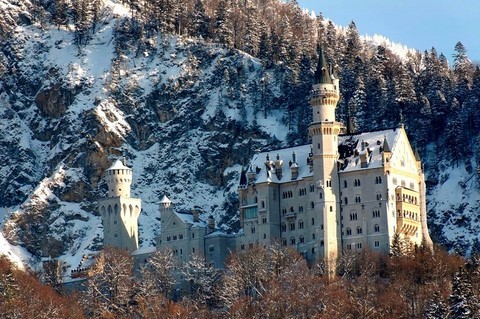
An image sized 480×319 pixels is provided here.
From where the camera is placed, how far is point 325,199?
16500cm

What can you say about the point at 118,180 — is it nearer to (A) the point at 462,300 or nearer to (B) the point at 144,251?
(B) the point at 144,251

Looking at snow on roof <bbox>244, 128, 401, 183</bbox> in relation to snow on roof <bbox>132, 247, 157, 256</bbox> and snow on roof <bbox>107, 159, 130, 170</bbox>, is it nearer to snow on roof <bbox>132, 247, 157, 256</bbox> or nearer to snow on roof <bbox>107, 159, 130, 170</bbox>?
snow on roof <bbox>132, 247, 157, 256</bbox>

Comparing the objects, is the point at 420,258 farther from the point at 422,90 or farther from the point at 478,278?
the point at 422,90

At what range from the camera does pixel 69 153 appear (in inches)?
7849

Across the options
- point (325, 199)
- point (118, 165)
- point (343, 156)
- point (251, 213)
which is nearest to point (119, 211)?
point (118, 165)

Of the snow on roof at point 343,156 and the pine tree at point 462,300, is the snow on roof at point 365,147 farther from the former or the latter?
the pine tree at point 462,300

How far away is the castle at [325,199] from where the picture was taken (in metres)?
164

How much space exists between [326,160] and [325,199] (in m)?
4.63

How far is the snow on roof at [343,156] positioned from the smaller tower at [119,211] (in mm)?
18504

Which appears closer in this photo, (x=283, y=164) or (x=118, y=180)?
(x=283, y=164)

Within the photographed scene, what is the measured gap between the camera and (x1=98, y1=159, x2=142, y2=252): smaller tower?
602 ft

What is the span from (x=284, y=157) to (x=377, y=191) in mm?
15864

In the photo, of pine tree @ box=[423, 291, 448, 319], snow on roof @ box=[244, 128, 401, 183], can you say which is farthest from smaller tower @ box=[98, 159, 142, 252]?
pine tree @ box=[423, 291, 448, 319]

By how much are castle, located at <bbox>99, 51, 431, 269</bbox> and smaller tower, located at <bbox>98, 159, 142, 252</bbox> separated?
662 cm
